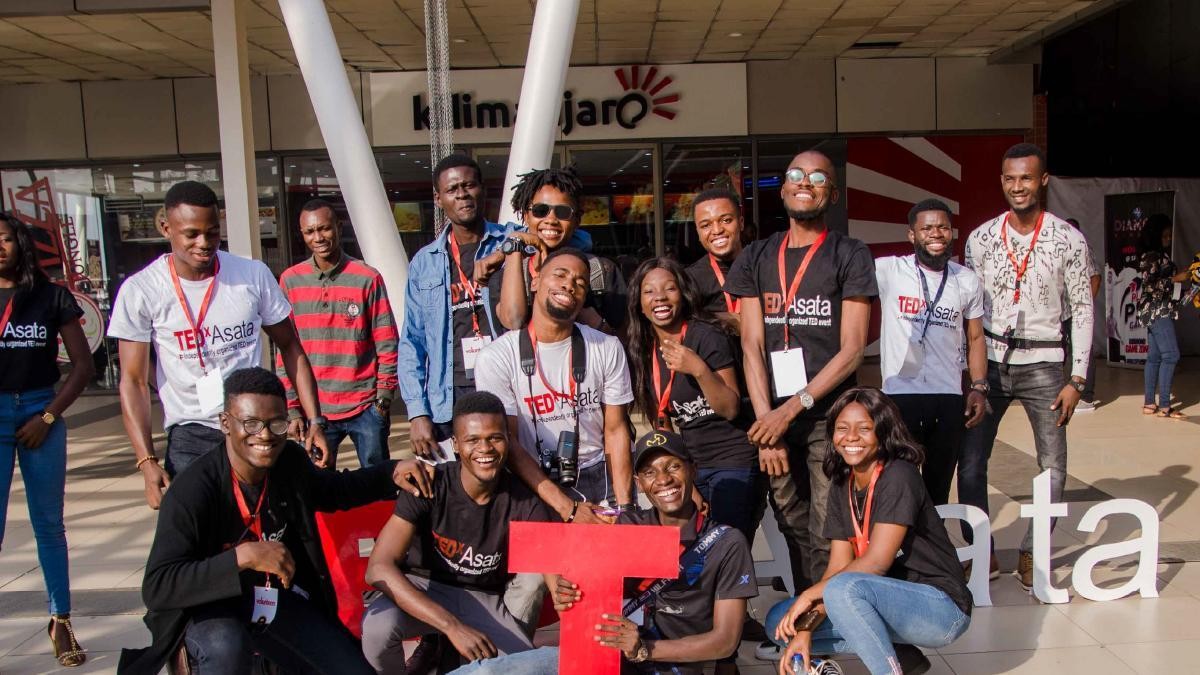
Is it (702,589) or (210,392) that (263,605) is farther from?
(702,589)

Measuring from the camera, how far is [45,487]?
157 inches

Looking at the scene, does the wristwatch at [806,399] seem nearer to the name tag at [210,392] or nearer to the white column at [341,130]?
the name tag at [210,392]

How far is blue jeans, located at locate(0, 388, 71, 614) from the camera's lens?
3.94 metres

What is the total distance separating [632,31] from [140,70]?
573 centimetres

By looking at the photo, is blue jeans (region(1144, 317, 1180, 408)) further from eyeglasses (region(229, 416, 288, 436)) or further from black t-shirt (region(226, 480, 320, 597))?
eyeglasses (region(229, 416, 288, 436))

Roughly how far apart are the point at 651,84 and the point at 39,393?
8696 millimetres

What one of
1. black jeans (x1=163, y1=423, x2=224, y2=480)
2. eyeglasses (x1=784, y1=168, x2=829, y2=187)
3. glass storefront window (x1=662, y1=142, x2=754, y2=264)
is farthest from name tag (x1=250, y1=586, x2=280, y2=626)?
glass storefront window (x1=662, y1=142, x2=754, y2=264)

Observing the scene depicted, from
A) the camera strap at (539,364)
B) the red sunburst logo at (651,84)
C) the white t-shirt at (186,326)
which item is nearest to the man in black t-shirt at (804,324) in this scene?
the camera strap at (539,364)

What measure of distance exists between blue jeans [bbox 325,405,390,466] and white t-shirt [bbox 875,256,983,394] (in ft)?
8.04

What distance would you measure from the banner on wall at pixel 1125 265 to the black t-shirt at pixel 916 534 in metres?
8.63

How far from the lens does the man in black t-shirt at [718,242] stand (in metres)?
4.05

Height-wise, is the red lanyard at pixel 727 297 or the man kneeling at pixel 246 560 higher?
the red lanyard at pixel 727 297

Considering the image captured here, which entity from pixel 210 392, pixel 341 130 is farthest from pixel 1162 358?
pixel 210 392

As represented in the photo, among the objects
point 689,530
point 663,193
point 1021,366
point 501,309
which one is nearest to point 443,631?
point 689,530
